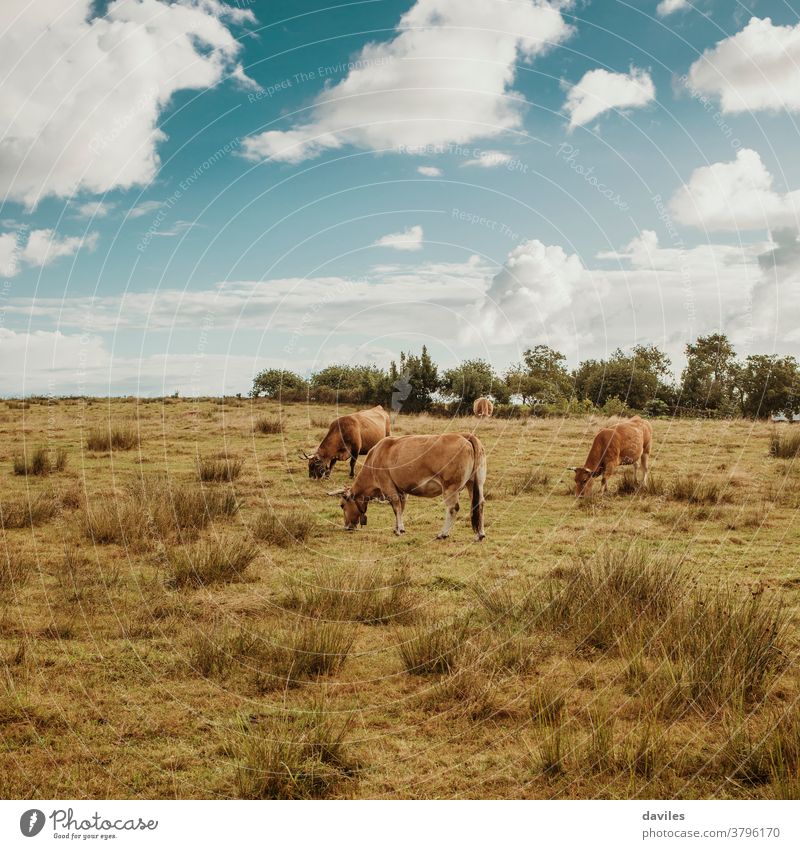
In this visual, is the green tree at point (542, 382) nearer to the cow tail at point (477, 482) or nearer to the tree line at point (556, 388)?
the tree line at point (556, 388)

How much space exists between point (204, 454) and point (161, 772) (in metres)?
15.4

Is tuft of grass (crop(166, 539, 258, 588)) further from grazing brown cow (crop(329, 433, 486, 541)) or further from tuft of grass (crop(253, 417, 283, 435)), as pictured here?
tuft of grass (crop(253, 417, 283, 435))

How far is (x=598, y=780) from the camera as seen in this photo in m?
4.58

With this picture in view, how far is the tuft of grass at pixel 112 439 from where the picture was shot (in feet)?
66.6

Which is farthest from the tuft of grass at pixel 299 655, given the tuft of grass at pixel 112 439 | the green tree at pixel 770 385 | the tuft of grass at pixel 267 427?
the green tree at pixel 770 385

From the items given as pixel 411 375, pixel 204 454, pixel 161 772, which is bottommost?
pixel 161 772

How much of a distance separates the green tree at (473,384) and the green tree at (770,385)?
1595 cm

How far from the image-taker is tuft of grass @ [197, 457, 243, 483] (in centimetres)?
1625

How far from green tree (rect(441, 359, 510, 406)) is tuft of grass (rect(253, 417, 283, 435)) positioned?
16.1 m

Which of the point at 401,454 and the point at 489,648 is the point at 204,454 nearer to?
the point at 401,454

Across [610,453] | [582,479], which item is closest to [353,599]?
[582,479]
